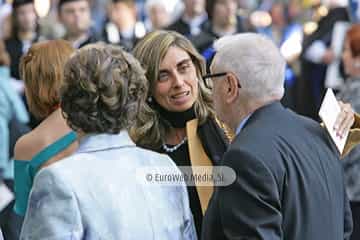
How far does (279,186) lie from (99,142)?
687mm

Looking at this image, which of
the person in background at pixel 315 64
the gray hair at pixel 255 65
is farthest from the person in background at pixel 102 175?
the person in background at pixel 315 64

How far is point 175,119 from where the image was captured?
216 inches

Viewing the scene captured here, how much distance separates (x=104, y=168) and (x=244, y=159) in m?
0.52

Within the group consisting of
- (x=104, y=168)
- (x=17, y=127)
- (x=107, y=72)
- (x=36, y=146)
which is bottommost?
(x=17, y=127)

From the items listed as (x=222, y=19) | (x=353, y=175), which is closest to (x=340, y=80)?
(x=222, y=19)

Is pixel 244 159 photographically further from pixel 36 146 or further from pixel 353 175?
pixel 353 175

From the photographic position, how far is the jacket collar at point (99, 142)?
409 centimetres

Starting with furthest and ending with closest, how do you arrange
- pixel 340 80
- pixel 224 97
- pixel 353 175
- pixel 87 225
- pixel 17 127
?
1. pixel 340 80
2. pixel 17 127
3. pixel 353 175
4. pixel 224 97
5. pixel 87 225

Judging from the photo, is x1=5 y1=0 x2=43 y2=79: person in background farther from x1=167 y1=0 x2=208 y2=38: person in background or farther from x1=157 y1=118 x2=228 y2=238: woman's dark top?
x1=157 y1=118 x2=228 y2=238: woman's dark top

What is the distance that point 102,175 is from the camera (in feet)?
13.3

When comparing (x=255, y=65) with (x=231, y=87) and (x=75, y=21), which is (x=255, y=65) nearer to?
(x=231, y=87)

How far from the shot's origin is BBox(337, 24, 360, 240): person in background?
6.54 meters

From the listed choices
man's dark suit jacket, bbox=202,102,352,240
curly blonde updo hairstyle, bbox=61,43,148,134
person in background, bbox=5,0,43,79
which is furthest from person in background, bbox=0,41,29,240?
man's dark suit jacket, bbox=202,102,352,240

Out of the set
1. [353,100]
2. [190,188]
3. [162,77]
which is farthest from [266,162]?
[353,100]
